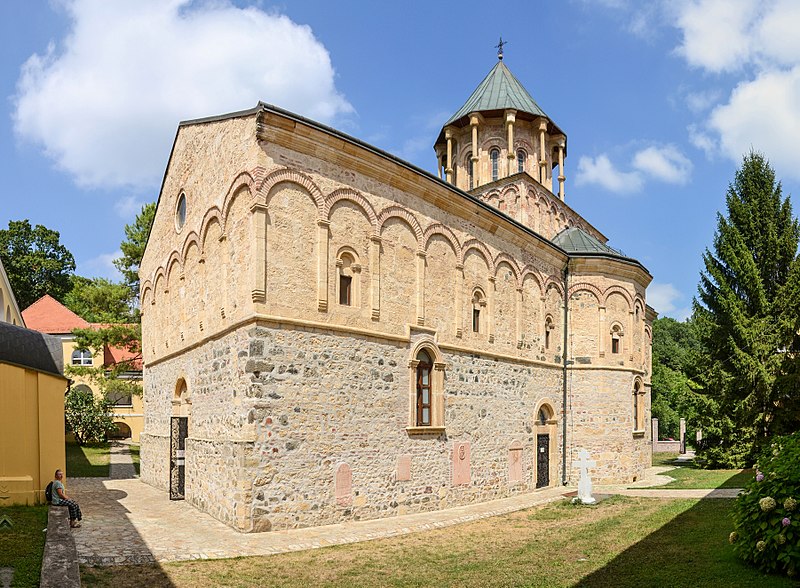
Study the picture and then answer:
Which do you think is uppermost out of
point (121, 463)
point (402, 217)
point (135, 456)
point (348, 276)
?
point (402, 217)

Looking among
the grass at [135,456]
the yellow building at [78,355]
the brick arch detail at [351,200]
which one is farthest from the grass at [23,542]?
the yellow building at [78,355]

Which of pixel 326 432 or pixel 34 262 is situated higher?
pixel 34 262

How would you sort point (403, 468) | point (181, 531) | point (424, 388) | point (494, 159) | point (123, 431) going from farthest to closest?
point (123, 431)
point (494, 159)
point (424, 388)
point (403, 468)
point (181, 531)

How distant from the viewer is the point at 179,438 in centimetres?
1557

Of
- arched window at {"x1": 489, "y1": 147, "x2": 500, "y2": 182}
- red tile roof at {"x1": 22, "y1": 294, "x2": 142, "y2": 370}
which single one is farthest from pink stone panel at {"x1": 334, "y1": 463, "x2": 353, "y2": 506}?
red tile roof at {"x1": 22, "y1": 294, "x2": 142, "y2": 370}

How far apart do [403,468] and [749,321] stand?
55.3 ft

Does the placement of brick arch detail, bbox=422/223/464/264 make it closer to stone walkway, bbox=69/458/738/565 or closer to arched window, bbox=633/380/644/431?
stone walkway, bbox=69/458/738/565

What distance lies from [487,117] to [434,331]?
1350 cm

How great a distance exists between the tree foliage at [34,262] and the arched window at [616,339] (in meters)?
39.4

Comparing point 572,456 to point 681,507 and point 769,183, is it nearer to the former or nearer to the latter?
point 681,507

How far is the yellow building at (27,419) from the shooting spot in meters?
11.4

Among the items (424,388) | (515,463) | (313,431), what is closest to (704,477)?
(515,463)

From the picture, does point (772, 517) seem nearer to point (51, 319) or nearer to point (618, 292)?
point (618, 292)

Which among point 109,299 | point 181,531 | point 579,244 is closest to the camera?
point 181,531
